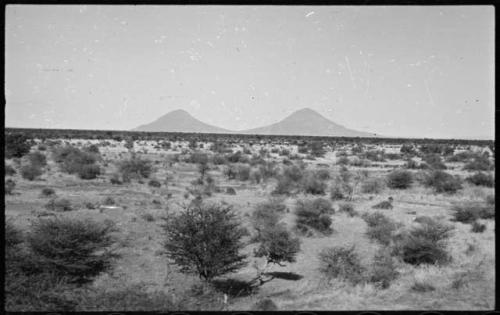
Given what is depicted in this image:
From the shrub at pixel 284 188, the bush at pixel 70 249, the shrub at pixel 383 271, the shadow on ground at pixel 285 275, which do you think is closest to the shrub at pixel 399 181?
the shrub at pixel 284 188

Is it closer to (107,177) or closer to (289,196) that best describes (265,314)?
(289,196)

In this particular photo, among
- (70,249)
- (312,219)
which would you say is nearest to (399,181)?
(312,219)

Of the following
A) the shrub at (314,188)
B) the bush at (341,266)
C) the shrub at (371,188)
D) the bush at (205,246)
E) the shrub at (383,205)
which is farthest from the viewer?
the shrub at (371,188)

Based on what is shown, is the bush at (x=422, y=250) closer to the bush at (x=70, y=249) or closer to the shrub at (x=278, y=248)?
the shrub at (x=278, y=248)

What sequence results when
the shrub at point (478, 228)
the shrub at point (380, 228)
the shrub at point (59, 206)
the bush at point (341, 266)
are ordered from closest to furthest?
1. the bush at point (341, 266)
2. the shrub at point (380, 228)
3. the shrub at point (478, 228)
4. the shrub at point (59, 206)

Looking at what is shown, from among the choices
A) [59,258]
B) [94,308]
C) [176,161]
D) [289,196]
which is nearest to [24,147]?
[176,161]

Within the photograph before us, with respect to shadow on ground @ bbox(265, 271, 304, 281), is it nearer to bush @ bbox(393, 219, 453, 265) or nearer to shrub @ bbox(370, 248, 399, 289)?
shrub @ bbox(370, 248, 399, 289)
